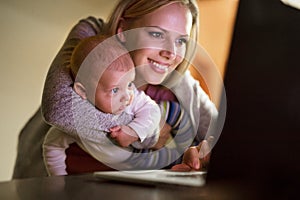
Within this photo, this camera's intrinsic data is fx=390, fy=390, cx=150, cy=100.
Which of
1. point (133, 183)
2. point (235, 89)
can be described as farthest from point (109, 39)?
point (235, 89)

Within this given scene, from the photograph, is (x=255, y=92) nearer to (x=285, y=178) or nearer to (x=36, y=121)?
(x=285, y=178)

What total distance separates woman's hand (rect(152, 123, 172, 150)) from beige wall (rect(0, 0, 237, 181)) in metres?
0.20

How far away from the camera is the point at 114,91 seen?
920mm

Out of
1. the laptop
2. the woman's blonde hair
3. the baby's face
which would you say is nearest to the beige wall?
the woman's blonde hair

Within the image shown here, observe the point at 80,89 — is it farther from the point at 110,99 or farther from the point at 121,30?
the point at 121,30

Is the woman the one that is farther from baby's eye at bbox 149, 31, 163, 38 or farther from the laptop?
the laptop

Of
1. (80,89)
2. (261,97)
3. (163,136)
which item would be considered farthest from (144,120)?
(261,97)

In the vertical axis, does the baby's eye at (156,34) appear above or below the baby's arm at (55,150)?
above

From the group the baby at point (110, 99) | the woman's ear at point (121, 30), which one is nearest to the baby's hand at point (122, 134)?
the baby at point (110, 99)

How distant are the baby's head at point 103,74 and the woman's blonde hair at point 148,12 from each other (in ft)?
0.20

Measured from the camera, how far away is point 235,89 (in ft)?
1.12

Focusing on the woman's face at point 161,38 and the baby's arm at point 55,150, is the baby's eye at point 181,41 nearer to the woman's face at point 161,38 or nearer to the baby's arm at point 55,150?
the woman's face at point 161,38

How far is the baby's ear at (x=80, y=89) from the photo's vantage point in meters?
0.91

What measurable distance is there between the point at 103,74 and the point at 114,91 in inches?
1.9
